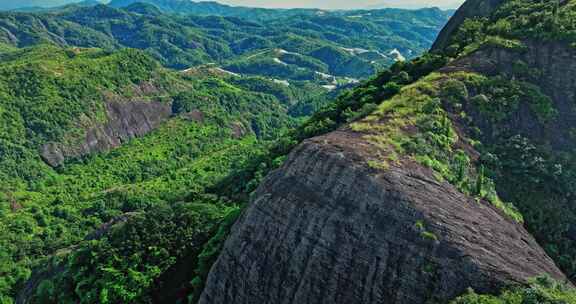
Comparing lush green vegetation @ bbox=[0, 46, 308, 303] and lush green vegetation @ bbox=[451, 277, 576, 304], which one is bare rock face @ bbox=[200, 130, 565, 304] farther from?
lush green vegetation @ bbox=[0, 46, 308, 303]

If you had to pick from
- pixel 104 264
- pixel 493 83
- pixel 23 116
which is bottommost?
pixel 23 116

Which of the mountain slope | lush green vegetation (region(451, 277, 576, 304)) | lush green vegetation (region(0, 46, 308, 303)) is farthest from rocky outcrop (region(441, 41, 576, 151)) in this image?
lush green vegetation (region(0, 46, 308, 303))

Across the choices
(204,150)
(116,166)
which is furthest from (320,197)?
(204,150)

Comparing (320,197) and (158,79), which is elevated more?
(320,197)

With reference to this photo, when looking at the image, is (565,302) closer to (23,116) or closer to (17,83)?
(23,116)

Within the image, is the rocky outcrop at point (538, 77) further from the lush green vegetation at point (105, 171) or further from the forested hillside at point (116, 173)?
the lush green vegetation at point (105, 171)

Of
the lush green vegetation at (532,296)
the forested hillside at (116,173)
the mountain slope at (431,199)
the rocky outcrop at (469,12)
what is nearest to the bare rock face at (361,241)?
the mountain slope at (431,199)

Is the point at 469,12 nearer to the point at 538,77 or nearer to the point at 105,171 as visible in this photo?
the point at 538,77
